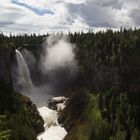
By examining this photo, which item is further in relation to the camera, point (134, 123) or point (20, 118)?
point (134, 123)

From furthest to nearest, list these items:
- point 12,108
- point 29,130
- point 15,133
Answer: point 12,108 → point 29,130 → point 15,133

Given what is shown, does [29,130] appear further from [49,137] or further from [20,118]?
[49,137]

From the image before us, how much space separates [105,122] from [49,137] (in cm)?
2972

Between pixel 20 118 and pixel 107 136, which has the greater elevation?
pixel 20 118

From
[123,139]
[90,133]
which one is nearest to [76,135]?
[90,133]

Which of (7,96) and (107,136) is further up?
(7,96)

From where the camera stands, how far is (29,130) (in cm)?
17112

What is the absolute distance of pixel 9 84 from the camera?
19900 cm

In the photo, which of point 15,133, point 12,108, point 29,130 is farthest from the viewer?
point 12,108

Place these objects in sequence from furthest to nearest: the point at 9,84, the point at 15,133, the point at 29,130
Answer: the point at 9,84 → the point at 29,130 → the point at 15,133

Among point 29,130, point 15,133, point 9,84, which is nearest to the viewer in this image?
point 15,133

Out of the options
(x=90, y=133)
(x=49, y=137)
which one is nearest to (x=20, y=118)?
(x=49, y=137)

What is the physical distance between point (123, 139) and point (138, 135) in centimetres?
1003

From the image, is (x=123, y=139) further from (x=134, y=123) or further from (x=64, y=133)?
(x=64, y=133)
